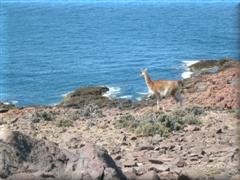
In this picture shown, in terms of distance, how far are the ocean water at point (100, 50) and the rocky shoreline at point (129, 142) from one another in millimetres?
7781

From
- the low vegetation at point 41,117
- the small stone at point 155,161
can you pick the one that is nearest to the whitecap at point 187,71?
the low vegetation at point 41,117

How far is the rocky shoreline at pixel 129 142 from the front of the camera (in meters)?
9.89

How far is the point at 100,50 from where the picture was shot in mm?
62625

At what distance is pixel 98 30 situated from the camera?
83188 mm

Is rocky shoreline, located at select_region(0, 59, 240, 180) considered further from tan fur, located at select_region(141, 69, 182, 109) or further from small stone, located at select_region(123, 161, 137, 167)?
tan fur, located at select_region(141, 69, 182, 109)

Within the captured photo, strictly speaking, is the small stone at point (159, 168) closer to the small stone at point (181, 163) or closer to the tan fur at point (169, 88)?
the small stone at point (181, 163)

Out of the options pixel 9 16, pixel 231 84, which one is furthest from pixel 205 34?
pixel 231 84

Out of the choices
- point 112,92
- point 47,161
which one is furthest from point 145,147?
point 112,92

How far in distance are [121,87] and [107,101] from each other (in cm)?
1278

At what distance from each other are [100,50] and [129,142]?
1872 inches

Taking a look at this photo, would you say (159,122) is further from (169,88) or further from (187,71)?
(187,71)

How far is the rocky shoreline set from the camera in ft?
32.4

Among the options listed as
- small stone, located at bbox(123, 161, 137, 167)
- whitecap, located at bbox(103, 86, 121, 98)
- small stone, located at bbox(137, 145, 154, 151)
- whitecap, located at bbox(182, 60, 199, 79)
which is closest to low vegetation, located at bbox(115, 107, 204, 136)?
small stone, located at bbox(137, 145, 154, 151)

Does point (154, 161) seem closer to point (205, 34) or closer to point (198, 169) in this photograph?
point (198, 169)
